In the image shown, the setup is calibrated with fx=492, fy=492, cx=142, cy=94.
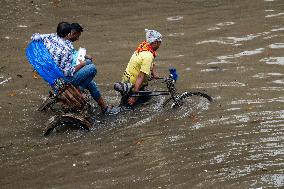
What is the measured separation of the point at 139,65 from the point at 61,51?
146 cm

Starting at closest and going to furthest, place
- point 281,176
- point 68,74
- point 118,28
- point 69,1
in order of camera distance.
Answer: point 281,176, point 68,74, point 118,28, point 69,1

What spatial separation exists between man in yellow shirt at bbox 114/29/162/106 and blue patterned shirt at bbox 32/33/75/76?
1056 mm

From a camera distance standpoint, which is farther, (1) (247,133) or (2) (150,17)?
→ (2) (150,17)

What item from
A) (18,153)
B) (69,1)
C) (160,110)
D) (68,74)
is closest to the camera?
(18,153)

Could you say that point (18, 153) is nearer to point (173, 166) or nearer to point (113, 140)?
point (113, 140)

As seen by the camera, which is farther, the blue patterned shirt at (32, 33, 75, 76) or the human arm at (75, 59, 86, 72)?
the human arm at (75, 59, 86, 72)

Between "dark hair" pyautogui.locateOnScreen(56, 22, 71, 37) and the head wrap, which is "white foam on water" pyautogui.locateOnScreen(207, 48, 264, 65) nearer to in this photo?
the head wrap

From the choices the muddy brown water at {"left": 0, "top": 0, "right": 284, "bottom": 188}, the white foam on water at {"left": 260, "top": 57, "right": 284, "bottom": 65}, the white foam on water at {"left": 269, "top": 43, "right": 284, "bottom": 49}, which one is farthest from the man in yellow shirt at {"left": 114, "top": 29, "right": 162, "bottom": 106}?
the white foam on water at {"left": 269, "top": 43, "right": 284, "bottom": 49}

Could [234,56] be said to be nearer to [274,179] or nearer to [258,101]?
[258,101]

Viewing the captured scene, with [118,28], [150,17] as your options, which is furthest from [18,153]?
[150,17]

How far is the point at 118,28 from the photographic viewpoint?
1294 centimetres

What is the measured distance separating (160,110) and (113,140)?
134cm

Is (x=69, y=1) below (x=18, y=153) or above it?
above

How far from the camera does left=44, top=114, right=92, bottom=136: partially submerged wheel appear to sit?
7.84 meters
